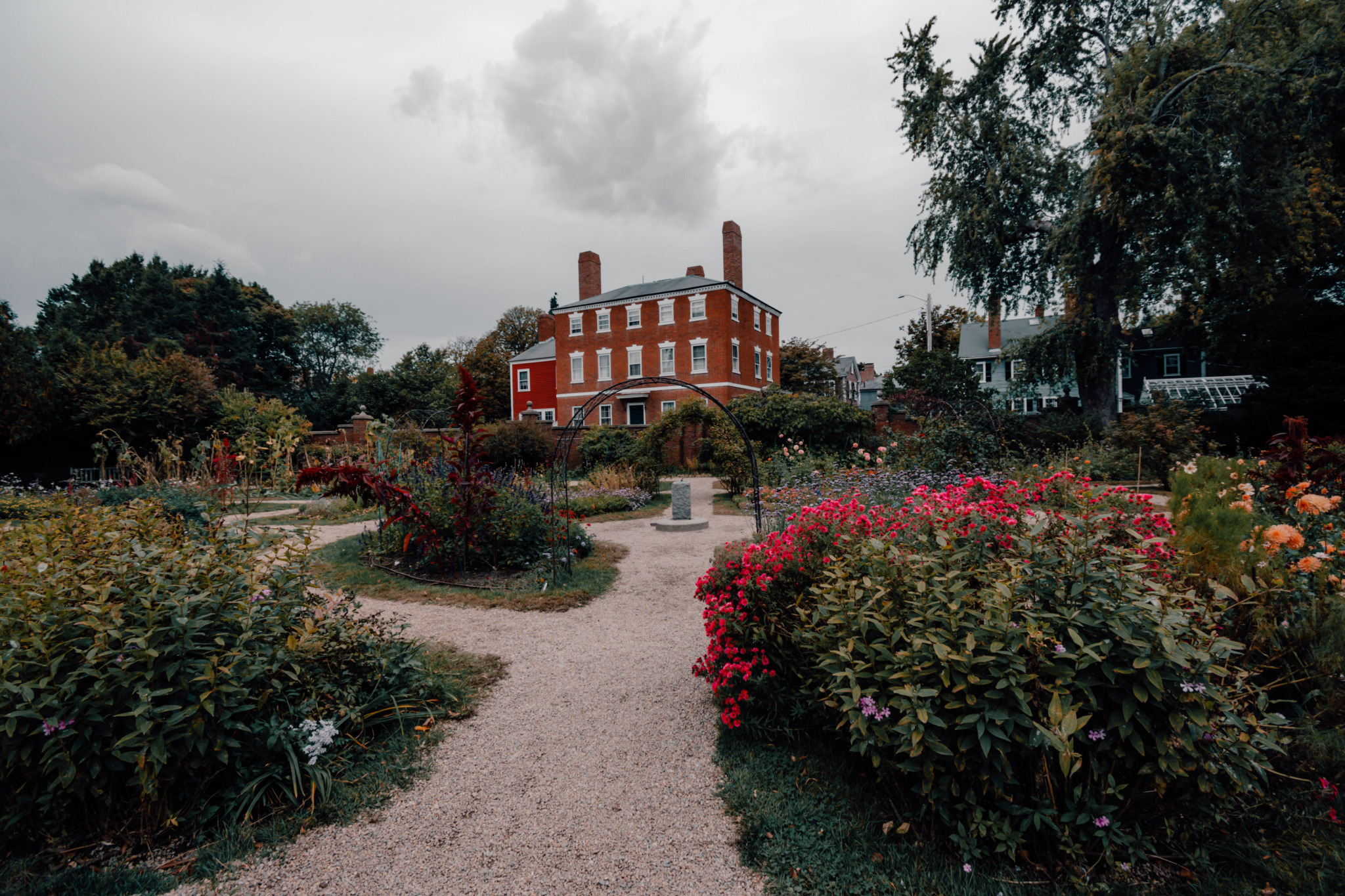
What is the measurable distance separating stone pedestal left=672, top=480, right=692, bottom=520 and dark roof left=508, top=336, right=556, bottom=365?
2528 centimetres

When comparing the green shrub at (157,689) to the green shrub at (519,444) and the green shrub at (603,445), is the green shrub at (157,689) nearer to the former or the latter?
the green shrub at (519,444)

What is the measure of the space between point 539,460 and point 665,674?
14.0 m

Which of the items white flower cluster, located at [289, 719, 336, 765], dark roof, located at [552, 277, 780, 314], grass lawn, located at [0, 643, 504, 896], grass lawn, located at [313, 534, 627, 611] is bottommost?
grass lawn, located at [0, 643, 504, 896]

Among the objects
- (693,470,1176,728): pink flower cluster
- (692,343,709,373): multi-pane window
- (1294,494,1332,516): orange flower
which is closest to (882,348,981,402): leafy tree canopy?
(692,343,709,373): multi-pane window

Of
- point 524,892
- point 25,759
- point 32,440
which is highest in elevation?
point 32,440

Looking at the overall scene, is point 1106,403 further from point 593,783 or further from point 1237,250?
point 593,783

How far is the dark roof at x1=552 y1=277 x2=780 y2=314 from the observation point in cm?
2650

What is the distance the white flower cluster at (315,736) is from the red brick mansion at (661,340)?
22736mm

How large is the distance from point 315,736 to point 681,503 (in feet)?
26.2

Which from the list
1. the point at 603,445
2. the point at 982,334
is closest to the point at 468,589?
the point at 603,445

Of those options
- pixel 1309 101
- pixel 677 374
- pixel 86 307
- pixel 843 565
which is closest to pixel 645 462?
pixel 843 565

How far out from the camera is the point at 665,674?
4.07 meters

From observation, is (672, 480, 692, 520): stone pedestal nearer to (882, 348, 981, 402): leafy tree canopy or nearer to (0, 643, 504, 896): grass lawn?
(0, 643, 504, 896): grass lawn

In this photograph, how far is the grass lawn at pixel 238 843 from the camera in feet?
6.84
